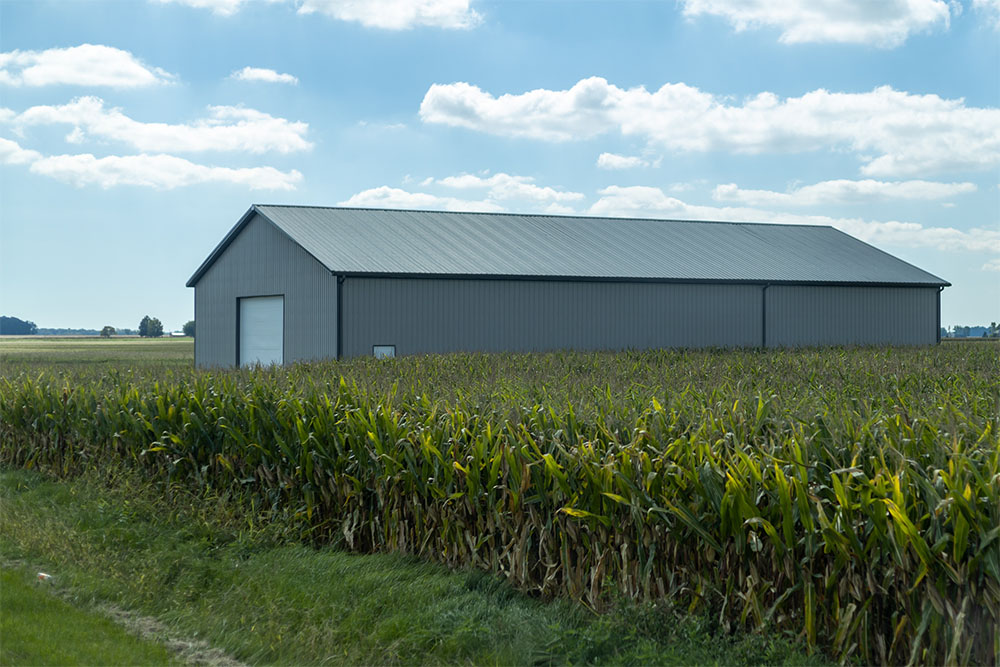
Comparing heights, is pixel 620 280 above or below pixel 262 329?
above

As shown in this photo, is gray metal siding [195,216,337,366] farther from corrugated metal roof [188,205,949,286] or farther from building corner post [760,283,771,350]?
building corner post [760,283,771,350]

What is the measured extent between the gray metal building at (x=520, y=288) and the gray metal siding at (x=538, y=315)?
34 millimetres

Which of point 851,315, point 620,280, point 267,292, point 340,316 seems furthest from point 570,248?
point 851,315

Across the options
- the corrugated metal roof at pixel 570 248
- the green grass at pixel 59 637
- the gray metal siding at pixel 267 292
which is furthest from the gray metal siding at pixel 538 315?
the green grass at pixel 59 637

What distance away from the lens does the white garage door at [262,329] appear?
77.5ft

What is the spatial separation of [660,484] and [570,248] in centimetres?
2147

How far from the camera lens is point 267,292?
24.0 metres

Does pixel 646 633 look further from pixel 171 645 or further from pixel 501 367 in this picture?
pixel 501 367

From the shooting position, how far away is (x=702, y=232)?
31.6 m

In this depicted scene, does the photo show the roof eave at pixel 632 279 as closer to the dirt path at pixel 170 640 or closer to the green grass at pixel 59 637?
the green grass at pixel 59 637

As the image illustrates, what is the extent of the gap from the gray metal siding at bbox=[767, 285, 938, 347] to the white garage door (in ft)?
44.2

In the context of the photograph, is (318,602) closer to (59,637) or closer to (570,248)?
(59,637)

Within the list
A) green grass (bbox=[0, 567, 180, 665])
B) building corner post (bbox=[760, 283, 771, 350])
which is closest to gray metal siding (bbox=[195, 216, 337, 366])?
building corner post (bbox=[760, 283, 771, 350])

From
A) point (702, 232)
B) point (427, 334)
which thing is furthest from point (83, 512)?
point (702, 232)
